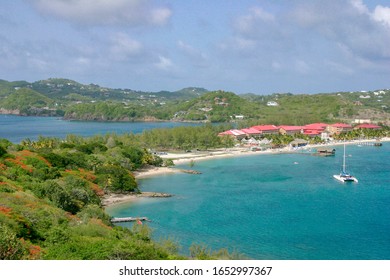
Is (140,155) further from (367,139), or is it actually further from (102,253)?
(367,139)

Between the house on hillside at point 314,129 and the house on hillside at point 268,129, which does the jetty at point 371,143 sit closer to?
the house on hillside at point 314,129

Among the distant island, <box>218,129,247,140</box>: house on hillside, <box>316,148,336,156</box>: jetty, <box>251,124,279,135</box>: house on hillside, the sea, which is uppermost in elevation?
the distant island

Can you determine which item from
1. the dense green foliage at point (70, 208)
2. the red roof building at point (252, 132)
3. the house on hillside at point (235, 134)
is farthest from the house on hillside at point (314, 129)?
the dense green foliage at point (70, 208)

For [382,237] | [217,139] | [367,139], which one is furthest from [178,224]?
[367,139]

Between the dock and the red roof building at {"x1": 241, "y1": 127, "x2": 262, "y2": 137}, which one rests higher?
the red roof building at {"x1": 241, "y1": 127, "x2": 262, "y2": 137}

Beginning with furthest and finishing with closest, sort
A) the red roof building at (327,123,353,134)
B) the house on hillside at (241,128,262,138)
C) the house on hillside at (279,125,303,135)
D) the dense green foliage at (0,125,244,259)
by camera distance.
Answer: the red roof building at (327,123,353,134)
the house on hillside at (279,125,303,135)
the house on hillside at (241,128,262,138)
the dense green foliage at (0,125,244,259)

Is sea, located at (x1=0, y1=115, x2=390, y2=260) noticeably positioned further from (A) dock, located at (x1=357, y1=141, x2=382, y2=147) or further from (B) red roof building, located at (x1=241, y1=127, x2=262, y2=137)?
(B) red roof building, located at (x1=241, y1=127, x2=262, y2=137)

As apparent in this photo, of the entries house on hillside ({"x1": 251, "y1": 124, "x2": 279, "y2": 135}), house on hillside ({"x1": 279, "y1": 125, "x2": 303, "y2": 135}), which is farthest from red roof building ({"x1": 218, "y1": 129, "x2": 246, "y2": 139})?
house on hillside ({"x1": 279, "y1": 125, "x2": 303, "y2": 135})
